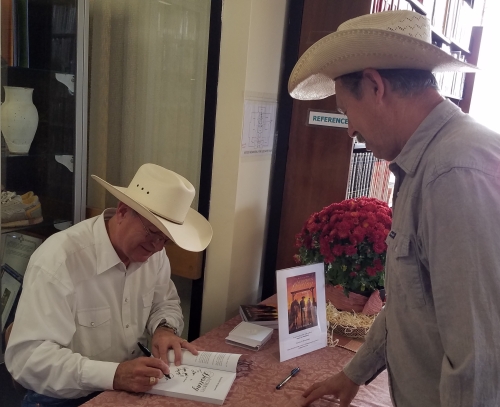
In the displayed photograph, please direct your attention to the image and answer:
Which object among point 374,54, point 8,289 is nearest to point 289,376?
point 374,54

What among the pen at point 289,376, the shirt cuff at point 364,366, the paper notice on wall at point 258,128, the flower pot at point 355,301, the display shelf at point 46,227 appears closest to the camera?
the shirt cuff at point 364,366

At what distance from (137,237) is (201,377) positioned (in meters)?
0.43

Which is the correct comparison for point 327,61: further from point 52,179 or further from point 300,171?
point 52,179

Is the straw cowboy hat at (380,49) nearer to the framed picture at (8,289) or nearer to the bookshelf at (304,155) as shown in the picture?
the bookshelf at (304,155)

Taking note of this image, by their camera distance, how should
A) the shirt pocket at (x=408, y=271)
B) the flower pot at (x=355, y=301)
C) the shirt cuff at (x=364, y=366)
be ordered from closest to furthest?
the shirt pocket at (x=408, y=271) → the shirt cuff at (x=364, y=366) → the flower pot at (x=355, y=301)

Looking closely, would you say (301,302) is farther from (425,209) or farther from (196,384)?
(425,209)

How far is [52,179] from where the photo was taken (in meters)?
2.30

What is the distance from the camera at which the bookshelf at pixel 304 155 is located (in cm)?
188

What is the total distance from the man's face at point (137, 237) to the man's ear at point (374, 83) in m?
0.73

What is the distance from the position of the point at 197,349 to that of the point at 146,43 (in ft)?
4.75

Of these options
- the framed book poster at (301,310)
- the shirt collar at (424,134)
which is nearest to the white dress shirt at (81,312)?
the framed book poster at (301,310)

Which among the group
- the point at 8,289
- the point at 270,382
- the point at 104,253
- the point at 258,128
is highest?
the point at 258,128

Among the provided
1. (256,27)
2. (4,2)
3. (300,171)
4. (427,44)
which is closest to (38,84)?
(4,2)

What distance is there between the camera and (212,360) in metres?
1.38
